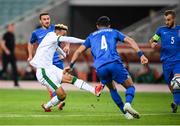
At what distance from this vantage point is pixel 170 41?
1719 centimetres

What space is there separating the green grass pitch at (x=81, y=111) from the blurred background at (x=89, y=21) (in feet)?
29.6

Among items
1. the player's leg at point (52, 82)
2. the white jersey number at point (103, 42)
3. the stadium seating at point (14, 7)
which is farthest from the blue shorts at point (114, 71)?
the stadium seating at point (14, 7)

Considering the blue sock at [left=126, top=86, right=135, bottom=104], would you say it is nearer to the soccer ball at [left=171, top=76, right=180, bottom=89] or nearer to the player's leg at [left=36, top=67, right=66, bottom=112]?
the soccer ball at [left=171, top=76, right=180, bottom=89]

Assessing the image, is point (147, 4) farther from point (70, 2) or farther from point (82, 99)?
point (82, 99)

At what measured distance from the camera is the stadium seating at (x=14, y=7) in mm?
40062

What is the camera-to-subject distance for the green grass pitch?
1459cm

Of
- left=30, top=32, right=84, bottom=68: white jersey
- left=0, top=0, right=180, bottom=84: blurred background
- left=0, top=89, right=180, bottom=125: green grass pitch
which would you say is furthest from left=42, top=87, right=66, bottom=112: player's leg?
left=0, top=0, right=180, bottom=84: blurred background

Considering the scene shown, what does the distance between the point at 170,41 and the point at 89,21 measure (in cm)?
2577

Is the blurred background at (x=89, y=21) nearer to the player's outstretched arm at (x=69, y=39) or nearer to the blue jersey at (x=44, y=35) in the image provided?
the blue jersey at (x=44, y=35)

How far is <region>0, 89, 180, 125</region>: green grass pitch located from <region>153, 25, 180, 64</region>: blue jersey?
1.32 m

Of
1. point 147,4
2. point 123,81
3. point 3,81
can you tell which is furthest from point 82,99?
point 147,4

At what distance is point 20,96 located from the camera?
2278 centimetres

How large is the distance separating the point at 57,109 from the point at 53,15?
74.2 feet

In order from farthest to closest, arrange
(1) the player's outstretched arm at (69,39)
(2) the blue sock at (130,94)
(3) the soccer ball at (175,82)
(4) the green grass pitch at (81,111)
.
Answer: (3) the soccer ball at (175,82)
(1) the player's outstretched arm at (69,39)
(2) the blue sock at (130,94)
(4) the green grass pitch at (81,111)
